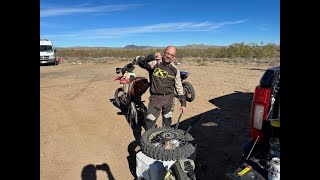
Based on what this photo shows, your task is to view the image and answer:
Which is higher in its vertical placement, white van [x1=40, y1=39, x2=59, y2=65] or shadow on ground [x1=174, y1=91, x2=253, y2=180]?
white van [x1=40, y1=39, x2=59, y2=65]

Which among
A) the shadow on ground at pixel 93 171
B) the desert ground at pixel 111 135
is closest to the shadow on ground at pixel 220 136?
the desert ground at pixel 111 135

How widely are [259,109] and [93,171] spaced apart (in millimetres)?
2803

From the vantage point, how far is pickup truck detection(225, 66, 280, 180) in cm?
314

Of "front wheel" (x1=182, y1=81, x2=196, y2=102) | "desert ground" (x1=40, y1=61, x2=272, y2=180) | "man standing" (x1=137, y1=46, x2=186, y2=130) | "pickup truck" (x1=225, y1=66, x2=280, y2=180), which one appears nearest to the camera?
"pickup truck" (x1=225, y1=66, x2=280, y2=180)

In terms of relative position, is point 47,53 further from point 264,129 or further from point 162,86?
point 264,129

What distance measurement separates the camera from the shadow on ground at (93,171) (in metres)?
4.72

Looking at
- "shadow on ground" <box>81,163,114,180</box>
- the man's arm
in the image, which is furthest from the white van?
"shadow on ground" <box>81,163,114,180</box>

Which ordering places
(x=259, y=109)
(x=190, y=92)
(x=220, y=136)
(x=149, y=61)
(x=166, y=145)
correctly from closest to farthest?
(x=259, y=109) < (x=166, y=145) < (x=149, y=61) < (x=220, y=136) < (x=190, y=92)

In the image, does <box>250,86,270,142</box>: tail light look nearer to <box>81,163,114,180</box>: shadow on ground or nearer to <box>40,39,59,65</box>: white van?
<box>81,163,114,180</box>: shadow on ground

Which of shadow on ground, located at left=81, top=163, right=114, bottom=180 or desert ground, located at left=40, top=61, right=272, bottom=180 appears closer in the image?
shadow on ground, located at left=81, top=163, right=114, bottom=180

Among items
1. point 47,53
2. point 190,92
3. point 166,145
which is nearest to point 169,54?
point 166,145

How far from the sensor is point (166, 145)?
4.36 metres
